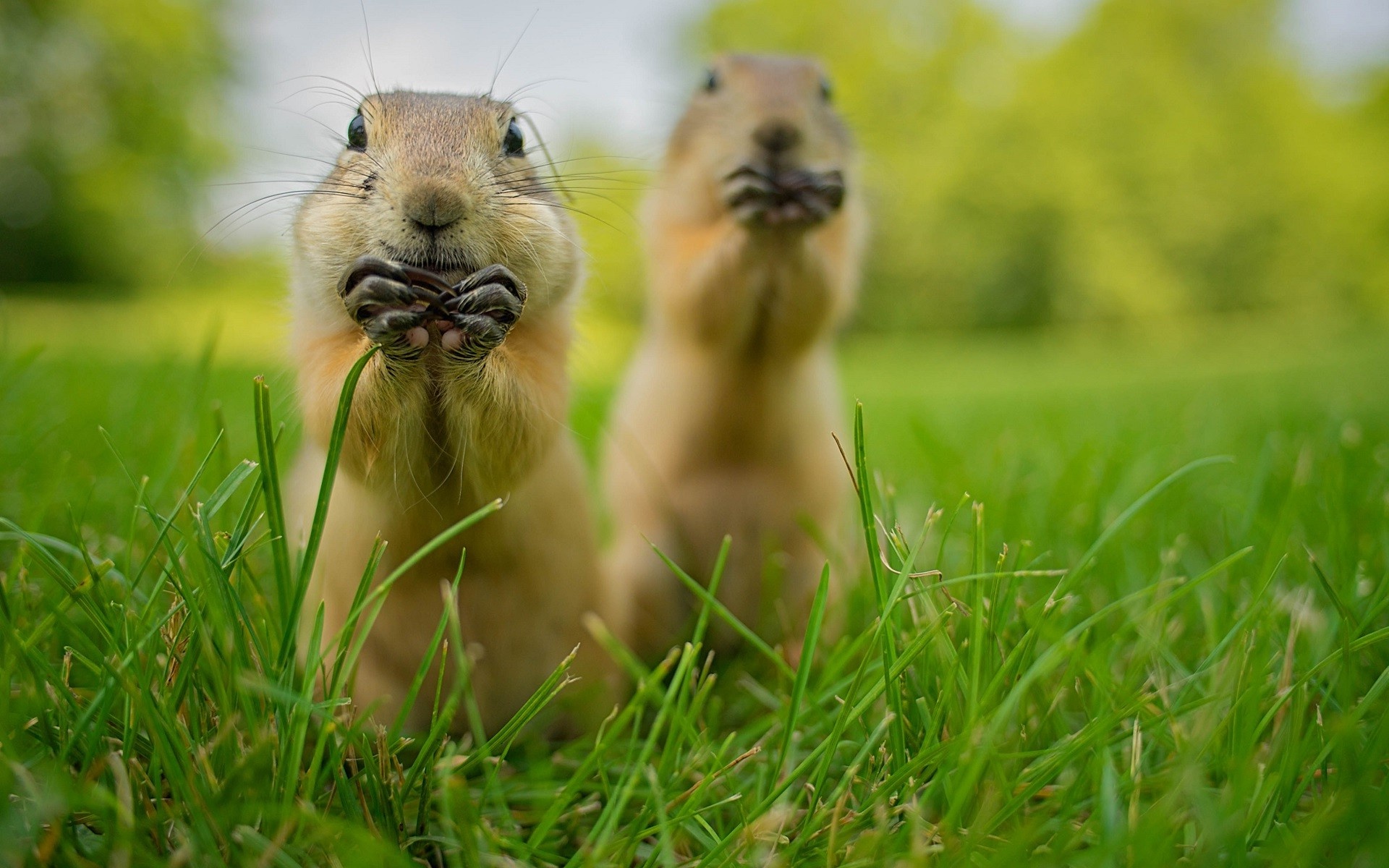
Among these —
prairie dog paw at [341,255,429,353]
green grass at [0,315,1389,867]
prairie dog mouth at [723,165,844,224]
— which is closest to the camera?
green grass at [0,315,1389,867]

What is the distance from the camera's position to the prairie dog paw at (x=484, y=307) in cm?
159

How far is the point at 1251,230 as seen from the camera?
103ft

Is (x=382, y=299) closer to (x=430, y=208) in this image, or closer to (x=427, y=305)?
(x=427, y=305)

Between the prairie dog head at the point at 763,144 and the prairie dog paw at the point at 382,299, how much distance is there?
4.85 feet

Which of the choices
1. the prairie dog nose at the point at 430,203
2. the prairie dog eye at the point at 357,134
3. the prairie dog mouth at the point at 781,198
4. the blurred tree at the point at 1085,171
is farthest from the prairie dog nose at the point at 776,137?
the blurred tree at the point at 1085,171

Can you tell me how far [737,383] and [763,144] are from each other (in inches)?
35.2

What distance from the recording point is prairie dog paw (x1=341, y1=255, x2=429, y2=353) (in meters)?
1.54

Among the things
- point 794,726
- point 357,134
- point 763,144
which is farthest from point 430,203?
point 763,144

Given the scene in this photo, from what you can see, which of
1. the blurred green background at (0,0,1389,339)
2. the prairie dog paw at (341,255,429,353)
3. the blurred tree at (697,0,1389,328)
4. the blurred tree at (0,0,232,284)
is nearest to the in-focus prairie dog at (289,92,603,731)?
the prairie dog paw at (341,255,429,353)

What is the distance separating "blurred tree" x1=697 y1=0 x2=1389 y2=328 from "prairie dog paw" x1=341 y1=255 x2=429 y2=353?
28.3m

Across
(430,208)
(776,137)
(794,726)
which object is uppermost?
(776,137)

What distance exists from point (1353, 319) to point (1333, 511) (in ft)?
128

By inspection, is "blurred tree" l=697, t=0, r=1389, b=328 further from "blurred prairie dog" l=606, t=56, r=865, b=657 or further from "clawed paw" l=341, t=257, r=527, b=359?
"clawed paw" l=341, t=257, r=527, b=359

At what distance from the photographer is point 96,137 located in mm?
30297
